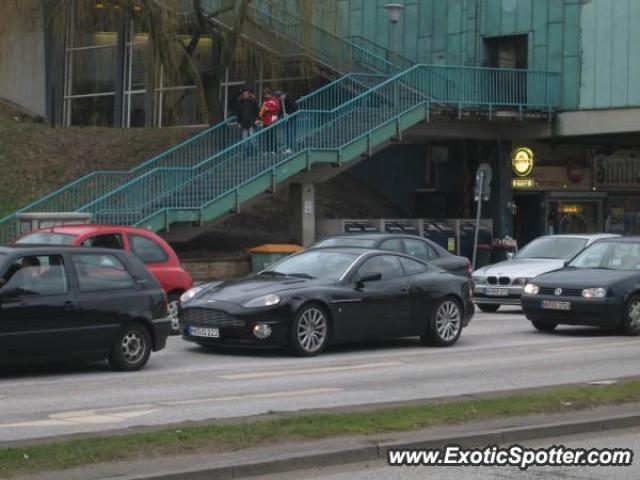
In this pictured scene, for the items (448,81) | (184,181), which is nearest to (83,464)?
(184,181)

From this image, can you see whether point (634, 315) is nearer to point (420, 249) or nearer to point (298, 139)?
point (420, 249)

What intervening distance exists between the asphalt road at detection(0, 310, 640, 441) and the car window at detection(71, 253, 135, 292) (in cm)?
103

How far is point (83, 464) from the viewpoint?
Result: 859 centimetres

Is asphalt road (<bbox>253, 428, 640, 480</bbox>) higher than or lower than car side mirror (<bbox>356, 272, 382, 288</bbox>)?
lower

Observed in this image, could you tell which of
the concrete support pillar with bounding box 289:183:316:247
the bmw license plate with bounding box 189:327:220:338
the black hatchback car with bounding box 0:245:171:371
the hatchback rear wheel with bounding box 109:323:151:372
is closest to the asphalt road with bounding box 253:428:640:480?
the black hatchback car with bounding box 0:245:171:371

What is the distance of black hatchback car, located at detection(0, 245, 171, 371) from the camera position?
1386 cm

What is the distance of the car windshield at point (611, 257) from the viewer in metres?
21.0

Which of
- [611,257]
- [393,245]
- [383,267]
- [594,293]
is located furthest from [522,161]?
[383,267]

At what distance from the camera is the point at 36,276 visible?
14.2 m

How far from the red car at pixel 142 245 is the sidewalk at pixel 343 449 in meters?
9.32

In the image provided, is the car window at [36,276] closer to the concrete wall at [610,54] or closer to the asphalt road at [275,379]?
the asphalt road at [275,379]

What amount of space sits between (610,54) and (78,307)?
2722 cm

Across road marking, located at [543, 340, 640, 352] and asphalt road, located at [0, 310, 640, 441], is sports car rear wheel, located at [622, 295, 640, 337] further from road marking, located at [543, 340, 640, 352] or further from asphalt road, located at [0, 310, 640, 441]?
road marking, located at [543, 340, 640, 352]

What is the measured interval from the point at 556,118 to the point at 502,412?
1161 inches
